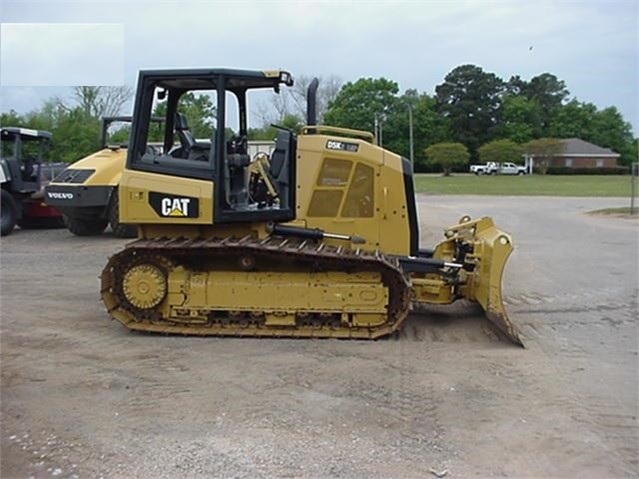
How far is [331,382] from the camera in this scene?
213 inches

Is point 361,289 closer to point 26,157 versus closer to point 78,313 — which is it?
point 78,313

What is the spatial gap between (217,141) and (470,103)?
75.6 m

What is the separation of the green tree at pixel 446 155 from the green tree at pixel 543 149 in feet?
29.2

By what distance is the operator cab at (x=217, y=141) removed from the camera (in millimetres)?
6840

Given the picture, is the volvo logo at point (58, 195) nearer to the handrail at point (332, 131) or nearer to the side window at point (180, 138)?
the side window at point (180, 138)

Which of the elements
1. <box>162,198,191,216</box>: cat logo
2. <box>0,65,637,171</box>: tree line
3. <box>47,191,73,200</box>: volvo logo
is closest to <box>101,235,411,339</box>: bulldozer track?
<box>162,198,191,216</box>: cat logo

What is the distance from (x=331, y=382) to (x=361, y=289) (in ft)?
4.75

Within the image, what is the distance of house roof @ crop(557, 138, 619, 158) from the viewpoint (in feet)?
264

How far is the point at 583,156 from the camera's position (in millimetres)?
80812

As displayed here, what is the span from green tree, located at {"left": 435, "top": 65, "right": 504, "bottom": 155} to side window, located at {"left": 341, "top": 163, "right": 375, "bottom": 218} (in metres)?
72.6

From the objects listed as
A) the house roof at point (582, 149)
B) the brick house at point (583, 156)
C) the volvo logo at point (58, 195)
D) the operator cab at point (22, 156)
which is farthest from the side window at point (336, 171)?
the house roof at point (582, 149)

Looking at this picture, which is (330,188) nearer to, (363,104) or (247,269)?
(247,269)

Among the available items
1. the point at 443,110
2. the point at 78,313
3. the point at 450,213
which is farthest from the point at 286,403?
the point at 443,110

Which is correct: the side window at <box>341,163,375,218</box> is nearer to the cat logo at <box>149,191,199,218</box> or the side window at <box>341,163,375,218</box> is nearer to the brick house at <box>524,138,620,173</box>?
the cat logo at <box>149,191,199,218</box>
